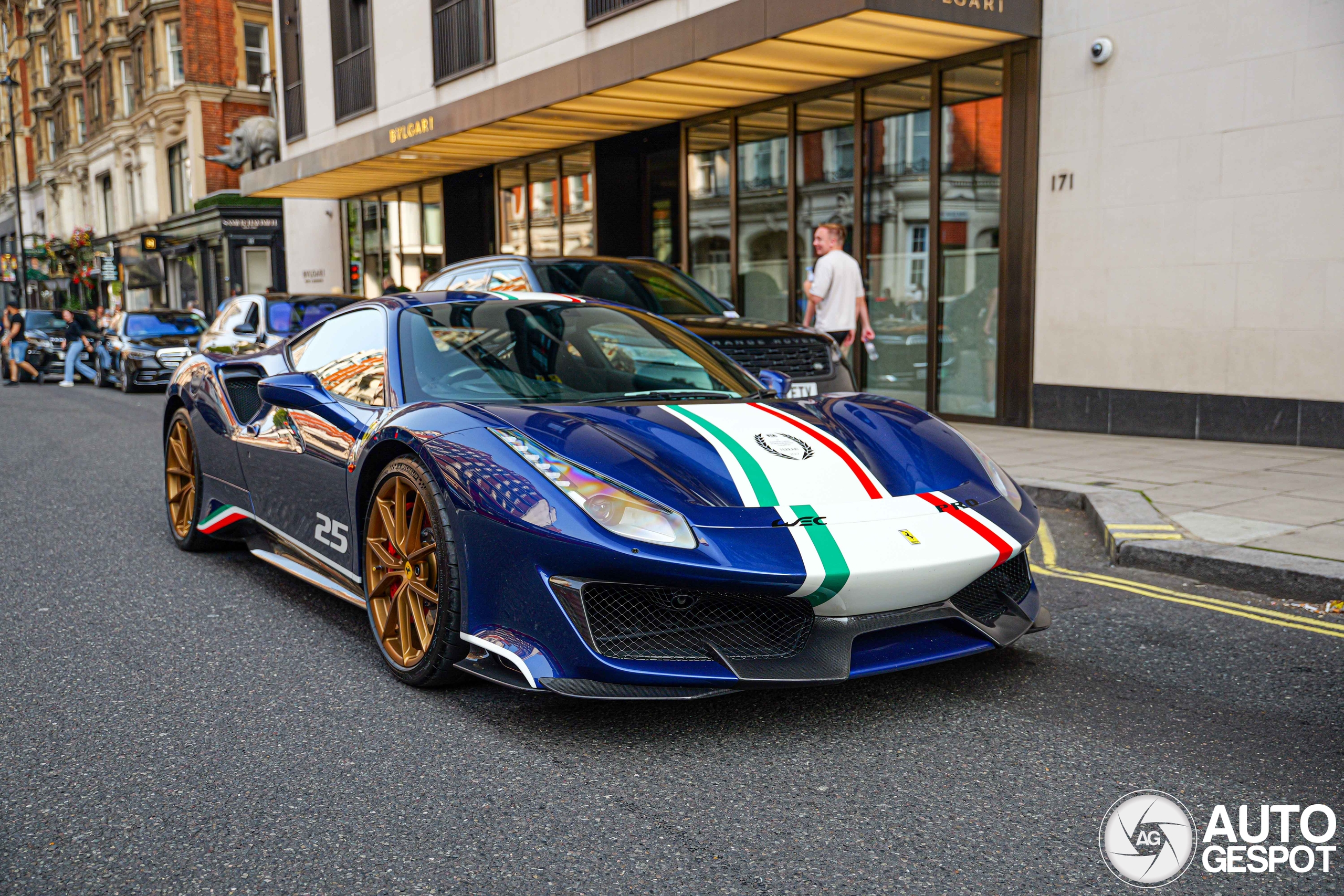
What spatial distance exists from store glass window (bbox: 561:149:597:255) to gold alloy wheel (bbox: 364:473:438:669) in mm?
13738

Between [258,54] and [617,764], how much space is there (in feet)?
132

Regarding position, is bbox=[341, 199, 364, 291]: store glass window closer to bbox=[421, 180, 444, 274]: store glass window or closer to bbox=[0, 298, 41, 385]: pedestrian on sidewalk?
bbox=[421, 180, 444, 274]: store glass window

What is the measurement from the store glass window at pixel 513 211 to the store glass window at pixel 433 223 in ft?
7.93

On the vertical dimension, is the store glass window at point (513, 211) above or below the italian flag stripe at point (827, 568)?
above

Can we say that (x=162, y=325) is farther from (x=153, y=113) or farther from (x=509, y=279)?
(x=153, y=113)

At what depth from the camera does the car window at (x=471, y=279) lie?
912 centimetres

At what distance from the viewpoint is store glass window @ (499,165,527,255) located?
19.5 meters

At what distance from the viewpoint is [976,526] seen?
3.38 metres

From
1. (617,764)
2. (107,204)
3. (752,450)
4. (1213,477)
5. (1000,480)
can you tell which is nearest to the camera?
(617,764)

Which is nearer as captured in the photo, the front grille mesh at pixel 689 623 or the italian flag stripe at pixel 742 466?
the front grille mesh at pixel 689 623

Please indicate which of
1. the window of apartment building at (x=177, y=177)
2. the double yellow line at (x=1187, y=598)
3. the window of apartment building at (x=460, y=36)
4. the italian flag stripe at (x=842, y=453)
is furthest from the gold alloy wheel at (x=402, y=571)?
the window of apartment building at (x=177, y=177)

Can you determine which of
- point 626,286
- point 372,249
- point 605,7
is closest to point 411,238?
point 372,249

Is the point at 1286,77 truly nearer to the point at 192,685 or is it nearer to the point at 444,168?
the point at 192,685

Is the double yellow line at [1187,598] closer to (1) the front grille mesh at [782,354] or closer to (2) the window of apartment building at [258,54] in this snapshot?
(1) the front grille mesh at [782,354]
